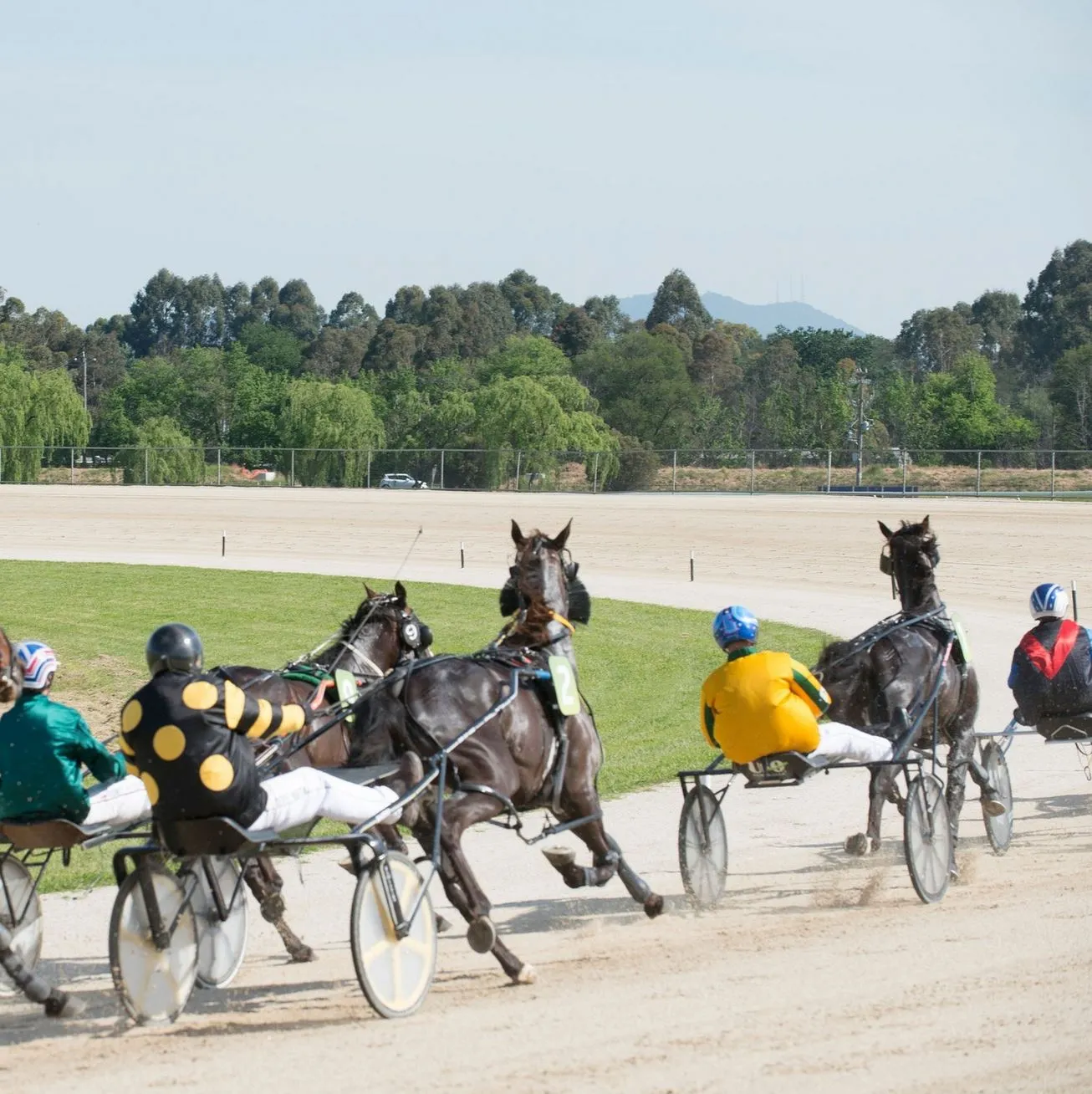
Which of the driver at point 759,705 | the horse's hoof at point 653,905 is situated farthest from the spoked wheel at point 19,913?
the driver at point 759,705

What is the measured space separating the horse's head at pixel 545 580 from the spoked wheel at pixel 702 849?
1184 mm

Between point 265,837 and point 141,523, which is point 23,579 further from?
point 265,837

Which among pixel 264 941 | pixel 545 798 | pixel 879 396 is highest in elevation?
pixel 879 396

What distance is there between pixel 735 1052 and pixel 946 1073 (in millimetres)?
755

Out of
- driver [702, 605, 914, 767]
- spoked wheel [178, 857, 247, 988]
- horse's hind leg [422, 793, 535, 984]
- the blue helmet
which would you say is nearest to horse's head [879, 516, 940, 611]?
driver [702, 605, 914, 767]

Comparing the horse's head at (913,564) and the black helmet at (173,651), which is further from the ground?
the horse's head at (913,564)

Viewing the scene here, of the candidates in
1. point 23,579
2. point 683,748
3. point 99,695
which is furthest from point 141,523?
point 683,748

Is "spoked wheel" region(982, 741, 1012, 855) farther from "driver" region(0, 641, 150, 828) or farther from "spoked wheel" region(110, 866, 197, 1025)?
"driver" region(0, 641, 150, 828)

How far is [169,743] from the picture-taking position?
20.9 ft

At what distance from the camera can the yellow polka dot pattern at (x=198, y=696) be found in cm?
639

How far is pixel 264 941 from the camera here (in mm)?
8023

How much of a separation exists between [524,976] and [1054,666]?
4979 millimetres

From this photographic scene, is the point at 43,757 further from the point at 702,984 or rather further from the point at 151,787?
the point at 702,984

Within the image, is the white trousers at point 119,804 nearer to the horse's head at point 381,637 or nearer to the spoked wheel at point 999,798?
the horse's head at point 381,637
